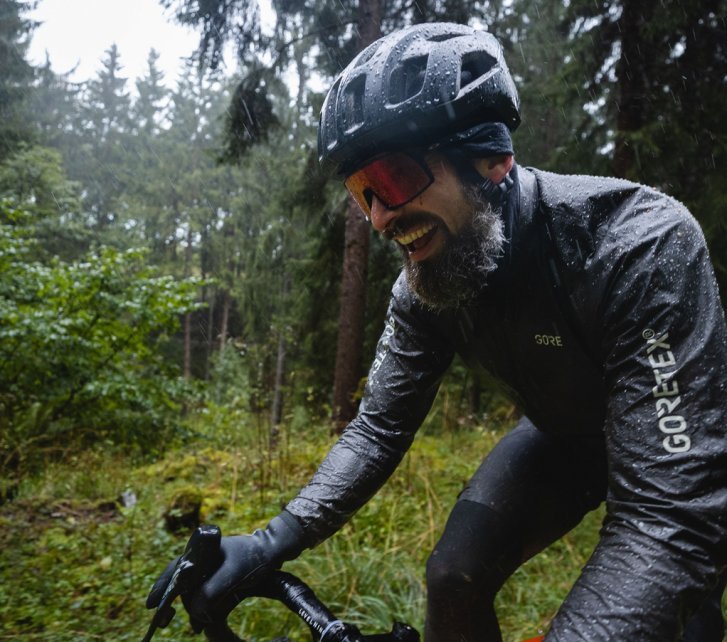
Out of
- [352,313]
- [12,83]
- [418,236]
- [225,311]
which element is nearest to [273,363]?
[352,313]

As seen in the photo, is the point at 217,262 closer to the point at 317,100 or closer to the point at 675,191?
the point at 317,100

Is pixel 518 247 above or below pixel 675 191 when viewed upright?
below

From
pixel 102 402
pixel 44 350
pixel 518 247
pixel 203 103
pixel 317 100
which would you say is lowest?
pixel 102 402

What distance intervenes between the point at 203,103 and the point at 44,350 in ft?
102

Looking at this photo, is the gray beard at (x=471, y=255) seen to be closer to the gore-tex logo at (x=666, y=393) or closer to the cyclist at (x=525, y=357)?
the cyclist at (x=525, y=357)

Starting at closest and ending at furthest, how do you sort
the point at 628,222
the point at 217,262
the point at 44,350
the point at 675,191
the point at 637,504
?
the point at 637,504 → the point at 628,222 → the point at 675,191 → the point at 44,350 → the point at 217,262

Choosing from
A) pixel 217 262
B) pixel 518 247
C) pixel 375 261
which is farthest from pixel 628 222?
pixel 217 262

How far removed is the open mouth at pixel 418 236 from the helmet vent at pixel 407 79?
0.35m

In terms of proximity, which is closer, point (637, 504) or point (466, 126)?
point (637, 504)

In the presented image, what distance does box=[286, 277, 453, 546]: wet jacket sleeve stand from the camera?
1793mm

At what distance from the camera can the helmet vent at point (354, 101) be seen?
1627 mm

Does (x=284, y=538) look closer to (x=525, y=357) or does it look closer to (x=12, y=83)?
(x=525, y=357)

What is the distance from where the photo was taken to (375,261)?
1021 cm

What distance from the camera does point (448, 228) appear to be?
167 centimetres
